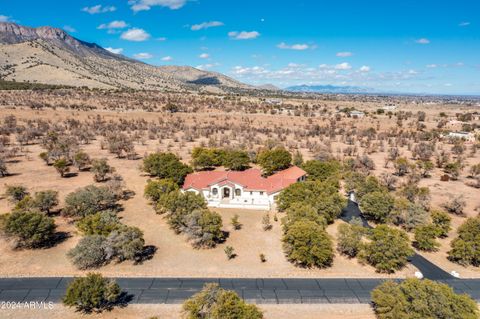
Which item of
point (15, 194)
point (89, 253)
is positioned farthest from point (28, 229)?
point (15, 194)

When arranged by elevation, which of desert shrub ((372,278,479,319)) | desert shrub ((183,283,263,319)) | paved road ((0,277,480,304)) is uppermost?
desert shrub ((183,283,263,319))

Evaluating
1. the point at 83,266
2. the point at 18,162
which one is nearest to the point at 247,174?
the point at 83,266

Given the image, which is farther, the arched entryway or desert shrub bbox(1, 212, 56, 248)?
the arched entryway

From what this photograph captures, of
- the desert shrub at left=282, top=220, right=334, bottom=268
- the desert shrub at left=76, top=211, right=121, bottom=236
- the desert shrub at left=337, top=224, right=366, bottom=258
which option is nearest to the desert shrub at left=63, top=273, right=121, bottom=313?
the desert shrub at left=76, top=211, right=121, bottom=236

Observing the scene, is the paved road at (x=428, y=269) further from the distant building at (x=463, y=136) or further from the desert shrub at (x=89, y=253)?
the distant building at (x=463, y=136)

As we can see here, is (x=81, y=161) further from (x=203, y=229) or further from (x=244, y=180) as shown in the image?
(x=203, y=229)

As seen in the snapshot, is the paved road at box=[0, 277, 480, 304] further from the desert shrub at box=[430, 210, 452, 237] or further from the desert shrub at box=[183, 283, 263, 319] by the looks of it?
the desert shrub at box=[430, 210, 452, 237]

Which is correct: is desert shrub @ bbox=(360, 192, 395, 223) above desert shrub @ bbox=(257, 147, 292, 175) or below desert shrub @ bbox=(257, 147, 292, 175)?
below
